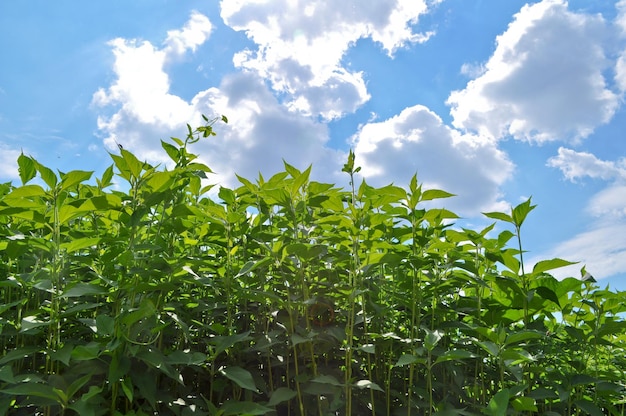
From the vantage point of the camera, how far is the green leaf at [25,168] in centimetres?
214

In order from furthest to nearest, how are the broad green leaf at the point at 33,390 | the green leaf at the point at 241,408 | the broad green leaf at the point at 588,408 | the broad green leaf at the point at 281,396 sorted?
1. the broad green leaf at the point at 588,408
2. the broad green leaf at the point at 281,396
3. the green leaf at the point at 241,408
4. the broad green leaf at the point at 33,390

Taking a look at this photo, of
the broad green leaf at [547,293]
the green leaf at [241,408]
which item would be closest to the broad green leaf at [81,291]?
the green leaf at [241,408]

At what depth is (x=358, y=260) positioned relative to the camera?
79.6 inches

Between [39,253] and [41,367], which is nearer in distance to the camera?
[41,367]

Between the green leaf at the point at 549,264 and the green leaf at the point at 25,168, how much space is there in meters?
1.93

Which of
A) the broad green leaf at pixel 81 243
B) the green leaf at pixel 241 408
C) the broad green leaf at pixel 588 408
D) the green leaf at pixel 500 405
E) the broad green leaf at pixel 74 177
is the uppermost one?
the broad green leaf at pixel 74 177

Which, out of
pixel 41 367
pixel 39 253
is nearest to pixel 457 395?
pixel 41 367

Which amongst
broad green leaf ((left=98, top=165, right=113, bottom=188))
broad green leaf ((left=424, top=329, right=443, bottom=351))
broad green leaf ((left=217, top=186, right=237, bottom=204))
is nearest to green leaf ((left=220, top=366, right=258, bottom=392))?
broad green leaf ((left=424, top=329, right=443, bottom=351))

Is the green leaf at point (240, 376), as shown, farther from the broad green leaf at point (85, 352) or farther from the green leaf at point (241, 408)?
the broad green leaf at point (85, 352)

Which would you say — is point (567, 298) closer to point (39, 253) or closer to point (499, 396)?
point (499, 396)

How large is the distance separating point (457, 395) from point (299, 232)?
93 cm

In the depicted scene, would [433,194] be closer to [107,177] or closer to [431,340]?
[431,340]

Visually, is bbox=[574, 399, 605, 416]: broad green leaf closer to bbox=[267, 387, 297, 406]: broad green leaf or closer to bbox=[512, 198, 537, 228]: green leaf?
bbox=[512, 198, 537, 228]: green leaf

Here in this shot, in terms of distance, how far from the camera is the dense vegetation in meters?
1.84
